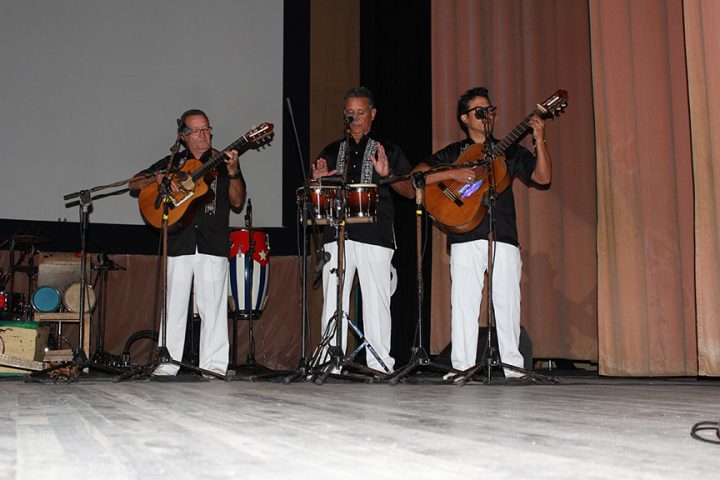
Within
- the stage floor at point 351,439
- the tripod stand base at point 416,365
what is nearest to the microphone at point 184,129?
the tripod stand base at point 416,365

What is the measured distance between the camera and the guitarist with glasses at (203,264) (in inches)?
153

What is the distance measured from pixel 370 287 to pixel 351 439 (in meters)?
2.62

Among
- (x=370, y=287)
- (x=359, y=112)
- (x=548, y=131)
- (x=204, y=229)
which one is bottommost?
(x=370, y=287)

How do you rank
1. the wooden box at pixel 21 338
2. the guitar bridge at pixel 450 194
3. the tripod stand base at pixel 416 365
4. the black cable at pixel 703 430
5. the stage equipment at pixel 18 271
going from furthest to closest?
the stage equipment at pixel 18 271 → the wooden box at pixel 21 338 → the guitar bridge at pixel 450 194 → the tripod stand base at pixel 416 365 → the black cable at pixel 703 430

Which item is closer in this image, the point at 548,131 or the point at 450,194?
the point at 450,194

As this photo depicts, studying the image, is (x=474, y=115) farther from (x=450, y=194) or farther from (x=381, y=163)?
(x=381, y=163)

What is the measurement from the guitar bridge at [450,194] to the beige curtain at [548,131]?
1278 mm

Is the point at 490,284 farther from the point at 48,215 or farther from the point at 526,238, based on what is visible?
the point at 48,215

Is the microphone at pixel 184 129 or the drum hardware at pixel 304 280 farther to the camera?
the microphone at pixel 184 129

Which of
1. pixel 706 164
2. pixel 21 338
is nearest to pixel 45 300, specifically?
pixel 21 338

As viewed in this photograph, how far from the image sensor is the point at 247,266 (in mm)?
5121

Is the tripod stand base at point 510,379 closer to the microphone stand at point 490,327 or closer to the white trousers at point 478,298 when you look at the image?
the microphone stand at point 490,327

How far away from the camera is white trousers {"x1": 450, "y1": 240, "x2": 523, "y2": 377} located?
3.66m

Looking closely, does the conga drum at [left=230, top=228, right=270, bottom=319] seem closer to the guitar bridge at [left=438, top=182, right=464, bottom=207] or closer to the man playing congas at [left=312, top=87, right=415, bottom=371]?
the man playing congas at [left=312, top=87, right=415, bottom=371]
